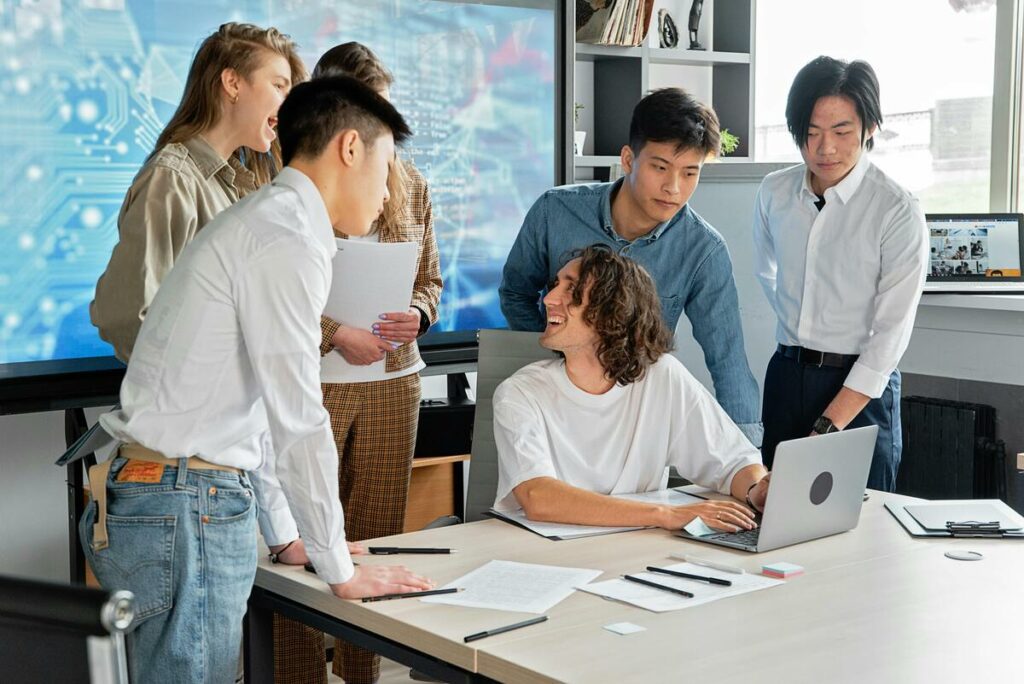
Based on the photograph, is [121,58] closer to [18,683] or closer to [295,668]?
[295,668]

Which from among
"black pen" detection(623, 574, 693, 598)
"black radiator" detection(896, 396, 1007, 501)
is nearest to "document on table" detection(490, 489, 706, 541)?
"black pen" detection(623, 574, 693, 598)

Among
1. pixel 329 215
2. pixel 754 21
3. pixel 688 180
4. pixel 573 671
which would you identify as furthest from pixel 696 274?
pixel 754 21

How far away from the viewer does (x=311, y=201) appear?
1.73m

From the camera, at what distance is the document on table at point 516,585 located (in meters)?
1.83

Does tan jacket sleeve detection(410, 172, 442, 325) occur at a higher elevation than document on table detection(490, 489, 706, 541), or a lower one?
higher

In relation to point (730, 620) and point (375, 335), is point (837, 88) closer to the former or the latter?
point (375, 335)

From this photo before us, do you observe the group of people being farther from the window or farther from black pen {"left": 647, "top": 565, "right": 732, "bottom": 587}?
the window

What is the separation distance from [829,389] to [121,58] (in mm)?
2120

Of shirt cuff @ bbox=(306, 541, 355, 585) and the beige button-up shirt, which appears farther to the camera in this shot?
the beige button-up shirt

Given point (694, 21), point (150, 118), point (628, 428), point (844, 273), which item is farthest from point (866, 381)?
point (694, 21)

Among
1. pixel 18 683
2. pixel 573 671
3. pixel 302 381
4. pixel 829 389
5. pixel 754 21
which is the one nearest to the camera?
pixel 18 683

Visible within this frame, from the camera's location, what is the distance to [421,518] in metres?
3.95

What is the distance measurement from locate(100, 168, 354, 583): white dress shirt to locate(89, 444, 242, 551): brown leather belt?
0.06ft

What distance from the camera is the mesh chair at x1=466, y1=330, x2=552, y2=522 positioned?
9.19ft
